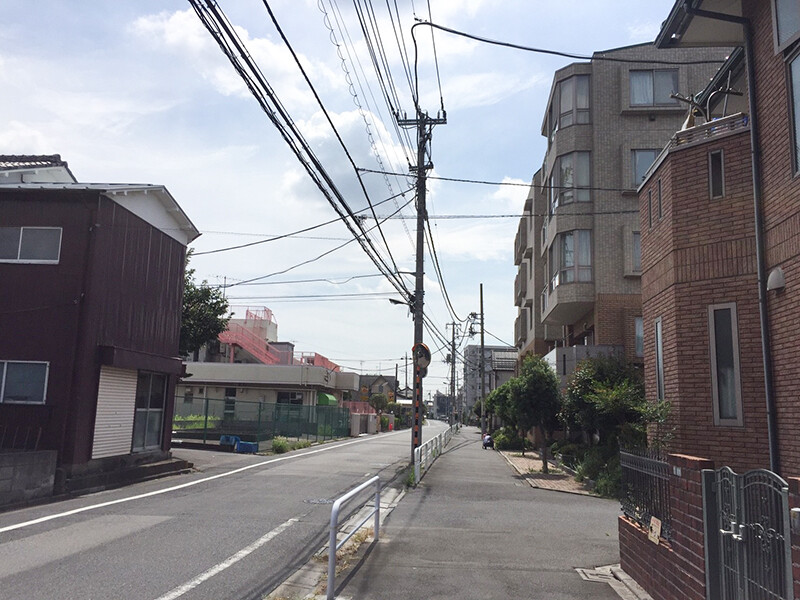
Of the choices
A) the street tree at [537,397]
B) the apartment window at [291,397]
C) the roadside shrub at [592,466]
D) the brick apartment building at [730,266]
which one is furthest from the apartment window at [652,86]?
the apartment window at [291,397]

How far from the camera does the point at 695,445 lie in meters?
10.4

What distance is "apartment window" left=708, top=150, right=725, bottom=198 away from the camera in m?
10.7

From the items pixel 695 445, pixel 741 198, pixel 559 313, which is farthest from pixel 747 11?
pixel 559 313

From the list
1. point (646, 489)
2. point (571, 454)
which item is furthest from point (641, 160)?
point (646, 489)

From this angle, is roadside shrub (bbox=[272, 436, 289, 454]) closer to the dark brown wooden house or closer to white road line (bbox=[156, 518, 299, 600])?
the dark brown wooden house

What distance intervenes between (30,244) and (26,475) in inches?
218

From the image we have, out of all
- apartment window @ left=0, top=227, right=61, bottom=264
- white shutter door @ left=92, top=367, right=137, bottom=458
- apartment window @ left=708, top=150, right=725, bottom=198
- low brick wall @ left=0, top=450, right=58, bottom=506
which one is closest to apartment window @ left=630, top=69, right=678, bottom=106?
apartment window @ left=708, top=150, right=725, bottom=198

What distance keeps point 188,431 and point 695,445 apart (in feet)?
71.5

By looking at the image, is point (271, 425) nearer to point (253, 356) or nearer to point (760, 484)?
point (253, 356)

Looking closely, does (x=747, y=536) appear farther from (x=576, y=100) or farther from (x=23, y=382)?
(x=576, y=100)

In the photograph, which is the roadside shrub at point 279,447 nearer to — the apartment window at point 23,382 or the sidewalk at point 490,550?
the sidewalk at point 490,550

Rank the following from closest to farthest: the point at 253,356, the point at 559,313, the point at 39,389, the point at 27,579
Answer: the point at 27,579, the point at 39,389, the point at 559,313, the point at 253,356

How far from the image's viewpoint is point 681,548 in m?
6.00

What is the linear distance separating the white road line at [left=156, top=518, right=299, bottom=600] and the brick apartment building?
184 inches
